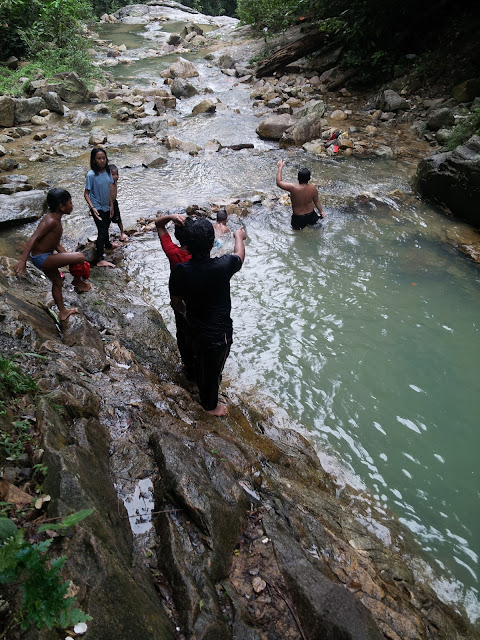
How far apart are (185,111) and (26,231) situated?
10.2m

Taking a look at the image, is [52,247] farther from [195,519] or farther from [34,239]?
[195,519]

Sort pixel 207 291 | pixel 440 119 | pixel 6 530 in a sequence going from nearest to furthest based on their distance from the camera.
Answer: pixel 6 530 → pixel 207 291 → pixel 440 119

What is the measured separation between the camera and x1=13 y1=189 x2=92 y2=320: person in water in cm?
412

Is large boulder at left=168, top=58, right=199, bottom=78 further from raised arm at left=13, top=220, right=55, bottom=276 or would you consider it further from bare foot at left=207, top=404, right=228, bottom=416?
bare foot at left=207, top=404, right=228, bottom=416

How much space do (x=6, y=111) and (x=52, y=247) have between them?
36.8 feet

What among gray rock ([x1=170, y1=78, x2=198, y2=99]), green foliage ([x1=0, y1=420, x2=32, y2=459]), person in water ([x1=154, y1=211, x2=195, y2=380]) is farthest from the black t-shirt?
gray rock ([x1=170, y1=78, x2=198, y2=99])

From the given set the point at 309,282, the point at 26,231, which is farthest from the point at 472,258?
the point at 26,231

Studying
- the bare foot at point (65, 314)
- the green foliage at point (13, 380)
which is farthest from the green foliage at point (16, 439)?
the bare foot at point (65, 314)

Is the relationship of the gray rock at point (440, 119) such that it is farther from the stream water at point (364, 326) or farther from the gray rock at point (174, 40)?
the gray rock at point (174, 40)

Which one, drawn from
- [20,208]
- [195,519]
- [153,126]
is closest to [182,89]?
[153,126]

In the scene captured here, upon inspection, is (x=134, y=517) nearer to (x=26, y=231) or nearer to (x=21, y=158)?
(x=26, y=231)

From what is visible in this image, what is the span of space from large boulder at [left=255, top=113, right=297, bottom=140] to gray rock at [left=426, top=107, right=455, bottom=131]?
3.95 metres

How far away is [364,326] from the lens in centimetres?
574

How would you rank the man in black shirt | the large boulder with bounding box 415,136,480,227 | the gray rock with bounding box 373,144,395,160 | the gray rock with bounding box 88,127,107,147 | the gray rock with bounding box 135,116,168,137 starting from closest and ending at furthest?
the man in black shirt → the large boulder with bounding box 415,136,480,227 → the gray rock with bounding box 373,144,395,160 → the gray rock with bounding box 88,127,107,147 → the gray rock with bounding box 135,116,168,137
